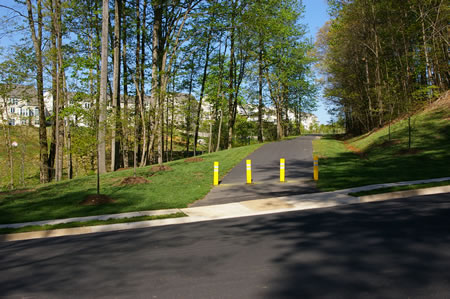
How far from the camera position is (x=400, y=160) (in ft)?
53.7

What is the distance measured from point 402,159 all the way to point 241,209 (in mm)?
10894

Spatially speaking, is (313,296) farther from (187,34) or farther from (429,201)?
(187,34)

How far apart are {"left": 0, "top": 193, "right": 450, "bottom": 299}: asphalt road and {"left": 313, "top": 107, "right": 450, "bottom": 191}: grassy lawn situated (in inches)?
215

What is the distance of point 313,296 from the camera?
3.58 m

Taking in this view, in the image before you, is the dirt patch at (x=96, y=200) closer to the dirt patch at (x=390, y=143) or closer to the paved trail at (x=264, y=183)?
the paved trail at (x=264, y=183)

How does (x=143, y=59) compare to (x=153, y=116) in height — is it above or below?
above

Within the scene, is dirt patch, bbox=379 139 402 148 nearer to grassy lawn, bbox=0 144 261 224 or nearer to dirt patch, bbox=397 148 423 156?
dirt patch, bbox=397 148 423 156

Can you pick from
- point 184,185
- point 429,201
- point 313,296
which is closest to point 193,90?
point 184,185

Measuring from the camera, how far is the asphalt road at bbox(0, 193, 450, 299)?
387 cm

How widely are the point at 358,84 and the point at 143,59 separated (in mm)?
23246

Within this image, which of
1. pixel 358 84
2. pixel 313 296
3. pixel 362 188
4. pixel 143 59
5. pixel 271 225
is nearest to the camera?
pixel 313 296

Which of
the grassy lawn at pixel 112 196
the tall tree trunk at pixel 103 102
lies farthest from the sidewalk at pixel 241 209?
the tall tree trunk at pixel 103 102

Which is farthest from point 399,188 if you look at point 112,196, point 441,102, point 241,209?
point 441,102

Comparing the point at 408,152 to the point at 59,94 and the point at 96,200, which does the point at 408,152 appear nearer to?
the point at 96,200
